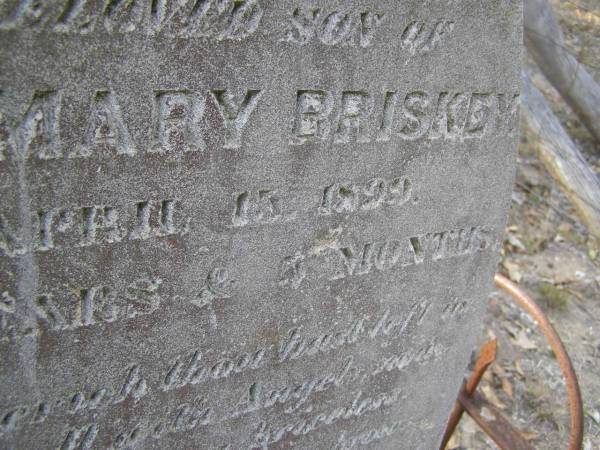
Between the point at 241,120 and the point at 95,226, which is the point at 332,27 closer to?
the point at 241,120

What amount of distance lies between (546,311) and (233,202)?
9.99 ft

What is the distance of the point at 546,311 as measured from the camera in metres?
3.64

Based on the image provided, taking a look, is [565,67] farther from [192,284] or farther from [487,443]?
[192,284]

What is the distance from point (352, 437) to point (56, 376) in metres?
1.10

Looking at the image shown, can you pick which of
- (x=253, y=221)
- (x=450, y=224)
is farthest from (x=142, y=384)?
(x=450, y=224)

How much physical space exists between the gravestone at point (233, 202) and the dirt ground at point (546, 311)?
5.11ft

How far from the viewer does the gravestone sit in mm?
1032

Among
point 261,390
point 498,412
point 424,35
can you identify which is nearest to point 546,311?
point 498,412

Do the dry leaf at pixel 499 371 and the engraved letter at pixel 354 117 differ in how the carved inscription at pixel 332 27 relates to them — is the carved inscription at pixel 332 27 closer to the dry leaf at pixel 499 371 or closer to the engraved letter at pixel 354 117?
the engraved letter at pixel 354 117

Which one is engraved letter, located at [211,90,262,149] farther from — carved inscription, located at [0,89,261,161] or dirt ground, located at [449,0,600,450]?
dirt ground, located at [449,0,600,450]

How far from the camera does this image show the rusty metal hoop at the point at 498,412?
1.94m

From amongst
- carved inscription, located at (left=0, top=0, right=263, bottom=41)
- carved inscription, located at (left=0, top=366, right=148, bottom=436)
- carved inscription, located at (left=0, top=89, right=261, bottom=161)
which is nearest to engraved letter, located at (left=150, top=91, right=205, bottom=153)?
carved inscription, located at (left=0, top=89, right=261, bottom=161)

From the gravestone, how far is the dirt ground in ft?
5.11

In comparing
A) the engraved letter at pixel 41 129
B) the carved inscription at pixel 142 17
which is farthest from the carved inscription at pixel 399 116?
the engraved letter at pixel 41 129
